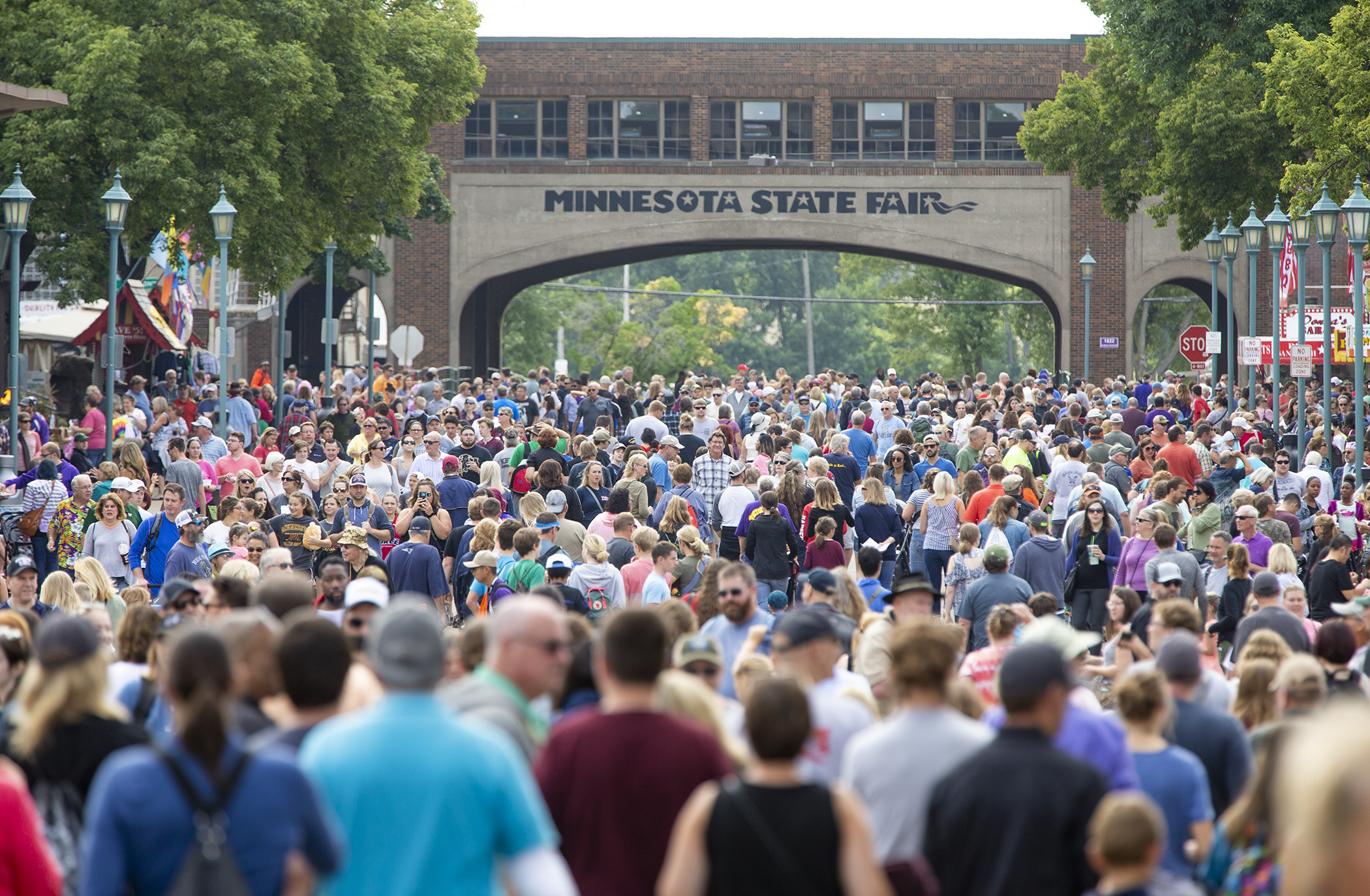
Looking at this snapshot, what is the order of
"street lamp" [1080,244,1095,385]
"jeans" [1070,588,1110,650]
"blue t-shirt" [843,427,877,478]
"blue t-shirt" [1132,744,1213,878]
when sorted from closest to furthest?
1. "blue t-shirt" [1132,744,1213,878]
2. "jeans" [1070,588,1110,650]
3. "blue t-shirt" [843,427,877,478]
4. "street lamp" [1080,244,1095,385]

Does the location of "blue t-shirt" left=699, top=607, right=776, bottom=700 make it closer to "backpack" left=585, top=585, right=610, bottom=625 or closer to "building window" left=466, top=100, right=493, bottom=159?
"backpack" left=585, top=585, right=610, bottom=625

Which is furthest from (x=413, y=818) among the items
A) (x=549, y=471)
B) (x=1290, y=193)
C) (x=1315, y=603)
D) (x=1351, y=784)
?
(x=1290, y=193)

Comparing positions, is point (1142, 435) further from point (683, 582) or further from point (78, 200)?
point (78, 200)

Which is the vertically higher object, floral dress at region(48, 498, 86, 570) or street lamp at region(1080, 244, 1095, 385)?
street lamp at region(1080, 244, 1095, 385)

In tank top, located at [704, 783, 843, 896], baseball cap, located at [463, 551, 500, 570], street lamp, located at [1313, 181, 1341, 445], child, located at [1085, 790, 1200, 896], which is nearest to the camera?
tank top, located at [704, 783, 843, 896]

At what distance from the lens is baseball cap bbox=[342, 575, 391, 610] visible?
24.9 ft

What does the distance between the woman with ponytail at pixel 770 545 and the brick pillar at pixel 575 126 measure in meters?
30.6

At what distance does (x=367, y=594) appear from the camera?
7.61m

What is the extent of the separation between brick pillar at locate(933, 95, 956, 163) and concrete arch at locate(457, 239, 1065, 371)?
110 inches

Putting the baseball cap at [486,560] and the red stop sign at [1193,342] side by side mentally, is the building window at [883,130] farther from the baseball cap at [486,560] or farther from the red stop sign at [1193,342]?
the baseball cap at [486,560]

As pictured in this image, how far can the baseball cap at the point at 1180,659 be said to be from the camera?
6.50 m

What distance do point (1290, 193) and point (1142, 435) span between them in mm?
11726

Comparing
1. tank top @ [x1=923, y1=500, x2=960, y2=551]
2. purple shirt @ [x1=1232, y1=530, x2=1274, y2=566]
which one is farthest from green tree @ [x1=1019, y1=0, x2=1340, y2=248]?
purple shirt @ [x1=1232, y1=530, x2=1274, y2=566]

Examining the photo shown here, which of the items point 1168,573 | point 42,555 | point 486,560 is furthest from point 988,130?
point 1168,573
